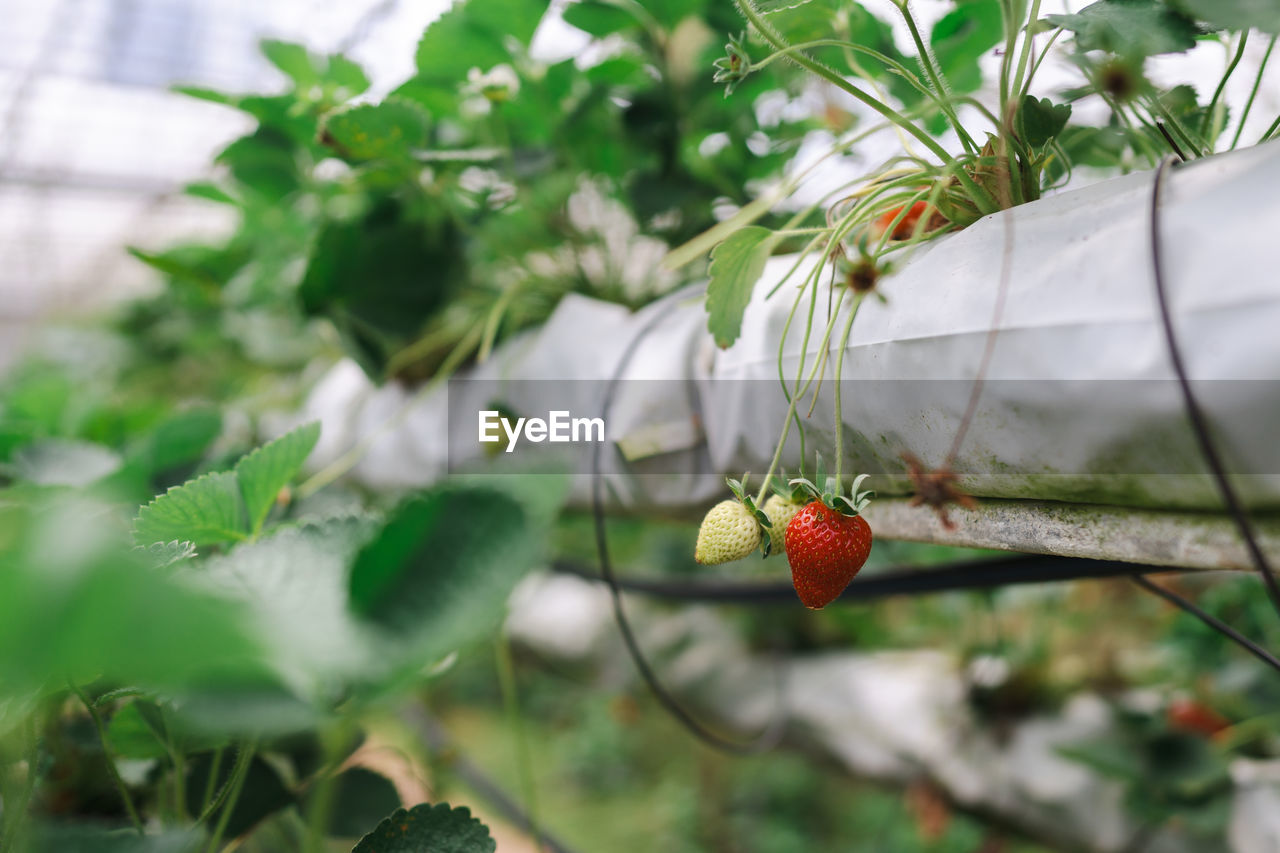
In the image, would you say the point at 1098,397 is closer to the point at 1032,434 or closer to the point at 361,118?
the point at 1032,434

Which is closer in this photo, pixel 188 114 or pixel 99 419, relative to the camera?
pixel 99 419

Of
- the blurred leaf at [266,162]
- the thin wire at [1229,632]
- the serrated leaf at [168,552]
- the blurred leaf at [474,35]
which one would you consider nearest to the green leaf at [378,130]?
the blurred leaf at [474,35]

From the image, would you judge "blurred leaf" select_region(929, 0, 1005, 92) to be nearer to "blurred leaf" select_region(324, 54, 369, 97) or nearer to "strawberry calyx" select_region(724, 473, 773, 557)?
"strawberry calyx" select_region(724, 473, 773, 557)

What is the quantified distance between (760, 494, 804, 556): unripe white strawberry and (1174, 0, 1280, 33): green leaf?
22 cm

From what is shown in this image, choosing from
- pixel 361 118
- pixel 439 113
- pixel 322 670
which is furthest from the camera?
pixel 439 113

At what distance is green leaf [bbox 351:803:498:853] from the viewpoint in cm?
29

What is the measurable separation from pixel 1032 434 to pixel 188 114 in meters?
2.17

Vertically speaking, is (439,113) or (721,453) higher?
(439,113)

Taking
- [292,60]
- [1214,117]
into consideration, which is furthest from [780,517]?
[292,60]

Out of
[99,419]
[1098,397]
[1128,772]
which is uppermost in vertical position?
[1098,397]

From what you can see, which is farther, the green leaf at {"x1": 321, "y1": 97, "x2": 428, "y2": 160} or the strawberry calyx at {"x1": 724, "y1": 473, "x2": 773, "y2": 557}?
the green leaf at {"x1": 321, "y1": 97, "x2": 428, "y2": 160}

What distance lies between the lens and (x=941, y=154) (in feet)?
1.02

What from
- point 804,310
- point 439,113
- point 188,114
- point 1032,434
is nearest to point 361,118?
point 439,113

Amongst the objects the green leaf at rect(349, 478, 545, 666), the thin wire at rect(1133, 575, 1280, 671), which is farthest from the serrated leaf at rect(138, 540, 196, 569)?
the thin wire at rect(1133, 575, 1280, 671)
